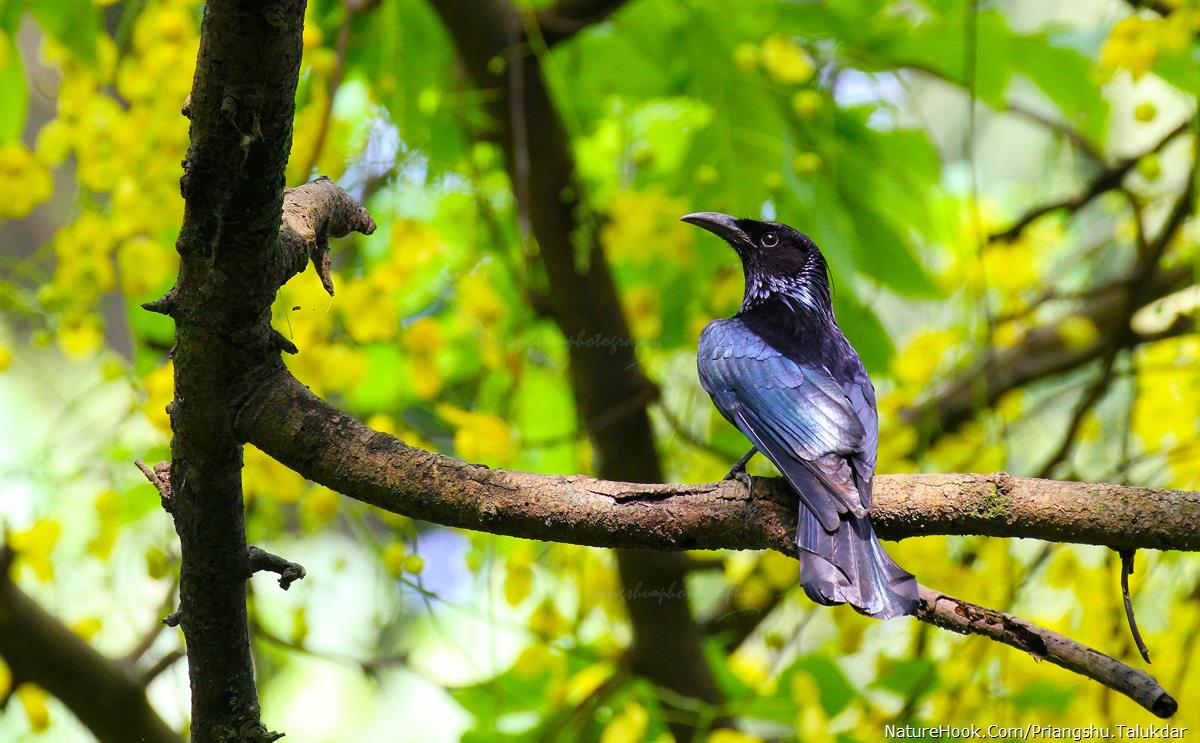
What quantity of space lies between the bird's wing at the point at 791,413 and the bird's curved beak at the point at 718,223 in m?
0.24

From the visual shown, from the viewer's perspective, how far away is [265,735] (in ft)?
5.67

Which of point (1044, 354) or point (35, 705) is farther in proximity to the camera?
point (1044, 354)

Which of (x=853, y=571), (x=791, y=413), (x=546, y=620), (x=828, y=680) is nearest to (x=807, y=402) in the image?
(x=791, y=413)

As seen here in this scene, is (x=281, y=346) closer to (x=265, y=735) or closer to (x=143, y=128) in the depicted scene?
(x=265, y=735)

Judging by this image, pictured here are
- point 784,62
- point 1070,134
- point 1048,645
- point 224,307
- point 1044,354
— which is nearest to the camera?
point 1048,645

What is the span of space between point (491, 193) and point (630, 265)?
1.80 ft

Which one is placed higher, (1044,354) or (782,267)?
(1044,354)

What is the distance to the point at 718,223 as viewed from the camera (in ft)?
8.45

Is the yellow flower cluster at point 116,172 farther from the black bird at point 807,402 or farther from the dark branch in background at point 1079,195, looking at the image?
the dark branch in background at point 1079,195

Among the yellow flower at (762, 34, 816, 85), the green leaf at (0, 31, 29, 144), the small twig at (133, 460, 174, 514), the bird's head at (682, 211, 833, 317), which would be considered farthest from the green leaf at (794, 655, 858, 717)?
the green leaf at (0, 31, 29, 144)

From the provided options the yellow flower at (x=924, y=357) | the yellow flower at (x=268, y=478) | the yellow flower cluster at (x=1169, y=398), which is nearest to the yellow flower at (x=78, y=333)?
the yellow flower at (x=268, y=478)

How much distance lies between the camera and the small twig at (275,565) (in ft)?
5.13

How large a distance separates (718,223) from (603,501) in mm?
1219

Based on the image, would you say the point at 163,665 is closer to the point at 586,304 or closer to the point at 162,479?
the point at 162,479
